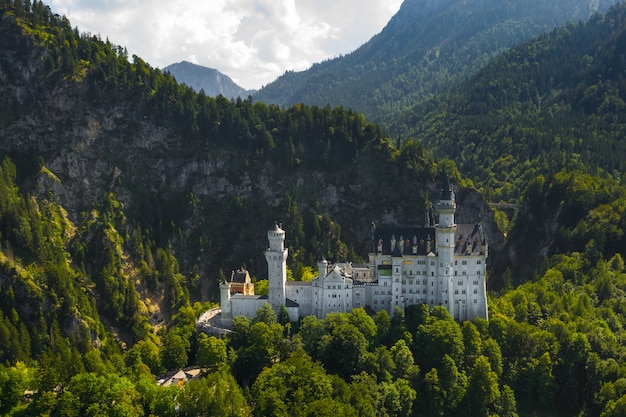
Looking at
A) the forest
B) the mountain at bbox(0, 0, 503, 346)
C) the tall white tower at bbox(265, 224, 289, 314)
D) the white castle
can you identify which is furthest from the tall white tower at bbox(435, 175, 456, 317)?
the mountain at bbox(0, 0, 503, 346)

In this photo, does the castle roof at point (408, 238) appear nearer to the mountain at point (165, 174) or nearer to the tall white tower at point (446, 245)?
the tall white tower at point (446, 245)

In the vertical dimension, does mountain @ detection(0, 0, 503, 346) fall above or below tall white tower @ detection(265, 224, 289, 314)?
above

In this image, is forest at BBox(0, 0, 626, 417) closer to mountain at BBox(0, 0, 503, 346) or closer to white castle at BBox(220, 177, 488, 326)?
mountain at BBox(0, 0, 503, 346)

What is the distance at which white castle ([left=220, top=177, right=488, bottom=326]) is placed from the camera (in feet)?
328

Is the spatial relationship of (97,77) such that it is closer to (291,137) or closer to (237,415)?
(291,137)

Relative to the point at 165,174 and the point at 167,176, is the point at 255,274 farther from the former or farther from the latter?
the point at 165,174

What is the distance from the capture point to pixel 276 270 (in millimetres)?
101125

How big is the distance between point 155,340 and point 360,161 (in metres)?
75.5

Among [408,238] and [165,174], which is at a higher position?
[165,174]

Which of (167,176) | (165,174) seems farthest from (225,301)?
(165,174)

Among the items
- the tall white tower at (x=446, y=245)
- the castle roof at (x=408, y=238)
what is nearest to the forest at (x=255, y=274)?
the tall white tower at (x=446, y=245)

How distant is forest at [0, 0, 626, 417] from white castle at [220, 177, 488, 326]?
325 centimetres

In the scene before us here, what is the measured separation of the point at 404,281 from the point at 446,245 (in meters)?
8.95

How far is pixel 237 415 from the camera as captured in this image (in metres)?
76.7
